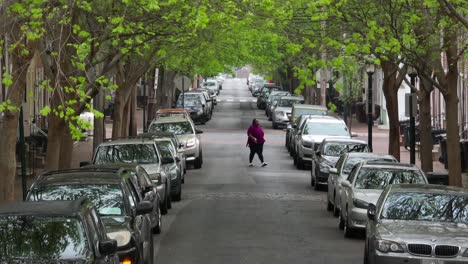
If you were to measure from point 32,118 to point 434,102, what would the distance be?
1856 centimetres

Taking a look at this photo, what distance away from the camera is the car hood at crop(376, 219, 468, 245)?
13.3 m

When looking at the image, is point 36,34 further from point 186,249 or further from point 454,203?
point 454,203

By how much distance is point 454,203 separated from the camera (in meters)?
14.6

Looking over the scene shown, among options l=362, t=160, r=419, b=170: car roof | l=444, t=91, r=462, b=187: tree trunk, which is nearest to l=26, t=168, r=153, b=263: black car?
l=362, t=160, r=419, b=170: car roof

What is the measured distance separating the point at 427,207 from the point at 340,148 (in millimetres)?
14656

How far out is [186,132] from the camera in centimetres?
3559

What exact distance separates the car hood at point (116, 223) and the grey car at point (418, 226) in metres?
3.28

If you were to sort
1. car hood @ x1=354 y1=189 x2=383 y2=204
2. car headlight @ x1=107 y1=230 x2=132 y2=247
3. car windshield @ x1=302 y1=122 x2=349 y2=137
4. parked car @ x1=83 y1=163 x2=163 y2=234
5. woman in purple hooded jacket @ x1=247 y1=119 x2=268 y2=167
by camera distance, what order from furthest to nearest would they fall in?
car windshield @ x1=302 y1=122 x2=349 y2=137 → woman in purple hooded jacket @ x1=247 y1=119 x2=268 y2=167 → car hood @ x1=354 y1=189 x2=383 y2=204 → parked car @ x1=83 y1=163 x2=163 y2=234 → car headlight @ x1=107 y1=230 x2=132 y2=247

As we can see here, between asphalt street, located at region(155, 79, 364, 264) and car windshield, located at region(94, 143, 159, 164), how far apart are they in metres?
1.39

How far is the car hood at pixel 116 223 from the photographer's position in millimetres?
13060

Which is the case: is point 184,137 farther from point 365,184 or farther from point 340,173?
point 365,184

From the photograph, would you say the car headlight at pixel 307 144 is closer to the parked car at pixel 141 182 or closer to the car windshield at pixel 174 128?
the car windshield at pixel 174 128

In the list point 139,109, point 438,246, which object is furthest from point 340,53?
point 139,109

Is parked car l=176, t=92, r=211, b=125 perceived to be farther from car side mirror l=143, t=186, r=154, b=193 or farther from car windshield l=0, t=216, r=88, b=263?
car windshield l=0, t=216, r=88, b=263
